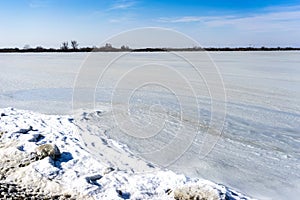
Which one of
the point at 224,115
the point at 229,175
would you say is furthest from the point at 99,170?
the point at 224,115

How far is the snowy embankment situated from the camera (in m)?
3.46

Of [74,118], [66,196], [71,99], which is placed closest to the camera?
[66,196]

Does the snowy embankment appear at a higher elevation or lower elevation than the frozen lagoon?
higher

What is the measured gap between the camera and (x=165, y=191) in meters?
3.56

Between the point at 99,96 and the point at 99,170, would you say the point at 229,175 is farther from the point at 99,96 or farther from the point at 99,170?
the point at 99,96

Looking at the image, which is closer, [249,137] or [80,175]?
[80,175]

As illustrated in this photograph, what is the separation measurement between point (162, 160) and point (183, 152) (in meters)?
0.56

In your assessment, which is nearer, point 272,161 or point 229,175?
point 229,175

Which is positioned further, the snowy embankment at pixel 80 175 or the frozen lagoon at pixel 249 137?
the frozen lagoon at pixel 249 137

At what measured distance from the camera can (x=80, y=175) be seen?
3914 millimetres

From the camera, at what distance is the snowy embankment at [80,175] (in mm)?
3461

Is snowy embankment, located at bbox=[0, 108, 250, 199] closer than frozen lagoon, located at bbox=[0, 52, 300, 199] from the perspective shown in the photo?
Yes

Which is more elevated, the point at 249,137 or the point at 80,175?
the point at 80,175

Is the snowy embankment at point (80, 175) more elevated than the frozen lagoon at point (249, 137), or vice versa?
the snowy embankment at point (80, 175)
